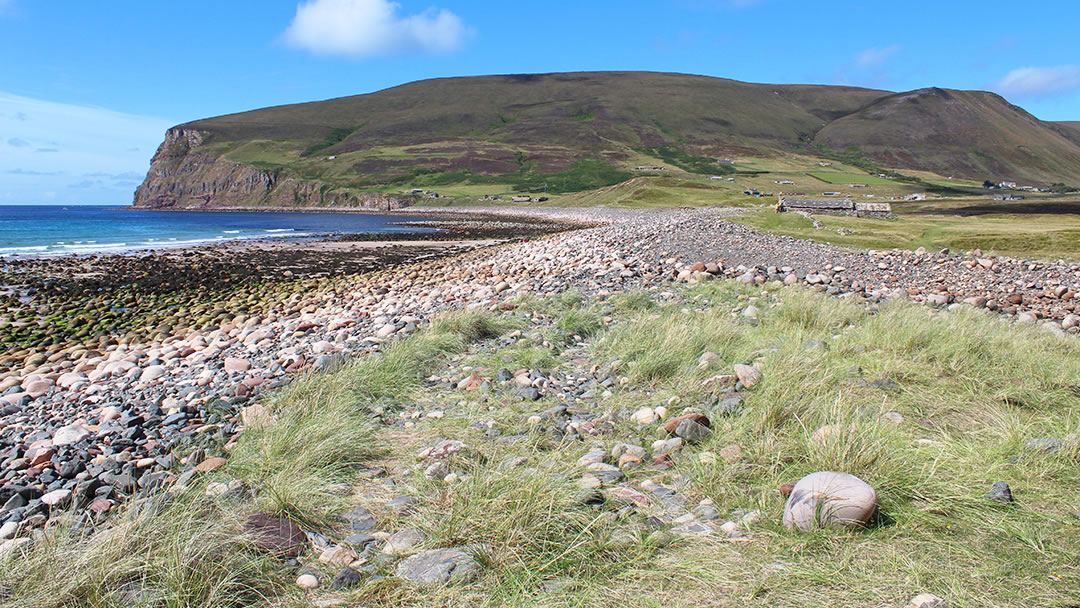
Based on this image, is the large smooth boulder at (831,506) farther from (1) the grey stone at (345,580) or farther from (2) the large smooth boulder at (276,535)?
(2) the large smooth boulder at (276,535)

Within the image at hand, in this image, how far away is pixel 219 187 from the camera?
517ft

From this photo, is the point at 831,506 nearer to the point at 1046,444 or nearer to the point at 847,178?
the point at 1046,444

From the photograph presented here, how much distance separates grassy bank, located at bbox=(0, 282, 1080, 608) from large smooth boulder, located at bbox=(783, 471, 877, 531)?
0.25 ft

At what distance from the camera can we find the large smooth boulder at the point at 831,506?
10.6ft

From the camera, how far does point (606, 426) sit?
518 centimetres

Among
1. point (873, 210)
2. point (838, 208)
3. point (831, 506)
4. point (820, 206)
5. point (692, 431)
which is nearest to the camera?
point (831, 506)

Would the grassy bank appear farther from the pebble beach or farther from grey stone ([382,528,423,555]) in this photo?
the pebble beach

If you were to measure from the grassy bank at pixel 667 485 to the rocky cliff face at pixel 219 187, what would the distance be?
114 meters

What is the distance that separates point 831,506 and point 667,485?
3.51ft

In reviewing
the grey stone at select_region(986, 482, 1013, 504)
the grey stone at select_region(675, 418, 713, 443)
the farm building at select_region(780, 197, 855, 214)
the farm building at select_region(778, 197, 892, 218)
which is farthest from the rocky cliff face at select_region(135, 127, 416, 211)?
the grey stone at select_region(986, 482, 1013, 504)

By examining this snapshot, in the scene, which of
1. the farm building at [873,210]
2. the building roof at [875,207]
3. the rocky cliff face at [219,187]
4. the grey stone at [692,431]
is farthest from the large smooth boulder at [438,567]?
the rocky cliff face at [219,187]

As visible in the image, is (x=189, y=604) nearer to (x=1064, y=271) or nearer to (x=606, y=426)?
(x=606, y=426)

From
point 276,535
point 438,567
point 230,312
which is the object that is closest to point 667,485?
point 438,567

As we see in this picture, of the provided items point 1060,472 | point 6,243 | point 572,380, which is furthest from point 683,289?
point 6,243
